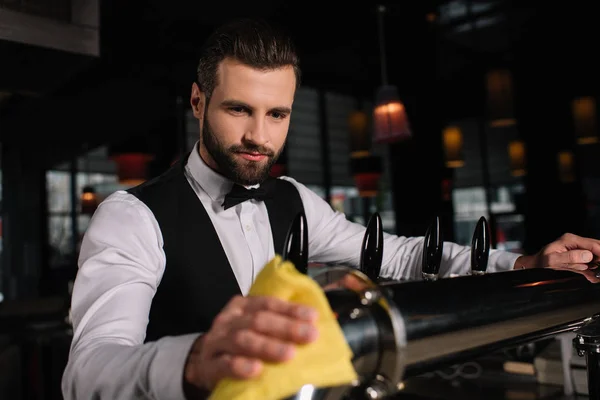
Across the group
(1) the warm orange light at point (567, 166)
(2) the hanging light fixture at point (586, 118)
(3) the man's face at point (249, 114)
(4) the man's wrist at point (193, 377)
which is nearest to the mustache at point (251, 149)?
(3) the man's face at point (249, 114)

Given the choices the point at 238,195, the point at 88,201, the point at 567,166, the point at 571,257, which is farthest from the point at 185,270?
the point at 567,166

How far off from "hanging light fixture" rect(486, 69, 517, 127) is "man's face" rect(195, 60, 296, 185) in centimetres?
384

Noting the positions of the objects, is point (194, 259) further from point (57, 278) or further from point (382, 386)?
point (57, 278)

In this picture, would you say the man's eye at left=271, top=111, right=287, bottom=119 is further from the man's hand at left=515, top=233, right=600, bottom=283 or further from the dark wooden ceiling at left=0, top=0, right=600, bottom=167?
the dark wooden ceiling at left=0, top=0, right=600, bottom=167

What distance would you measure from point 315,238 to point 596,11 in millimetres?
4956

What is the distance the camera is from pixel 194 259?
128cm

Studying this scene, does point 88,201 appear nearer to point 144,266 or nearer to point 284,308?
point 144,266

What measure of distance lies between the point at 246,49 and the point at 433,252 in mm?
584

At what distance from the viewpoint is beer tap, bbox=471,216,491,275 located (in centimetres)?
90

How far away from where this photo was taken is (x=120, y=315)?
90 centimetres

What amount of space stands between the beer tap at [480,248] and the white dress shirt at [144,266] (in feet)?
1.57

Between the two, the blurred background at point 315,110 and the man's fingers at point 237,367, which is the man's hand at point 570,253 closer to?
the blurred background at point 315,110

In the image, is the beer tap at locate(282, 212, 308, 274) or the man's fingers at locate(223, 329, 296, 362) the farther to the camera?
the beer tap at locate(282, 212, 308, 274)

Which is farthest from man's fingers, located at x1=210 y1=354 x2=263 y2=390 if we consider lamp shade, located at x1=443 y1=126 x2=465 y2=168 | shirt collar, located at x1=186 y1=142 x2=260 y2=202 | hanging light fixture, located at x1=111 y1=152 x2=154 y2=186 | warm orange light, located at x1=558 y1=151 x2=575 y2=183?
warm orange light, located at x1=558 y1=151 x2=575 y2=183
